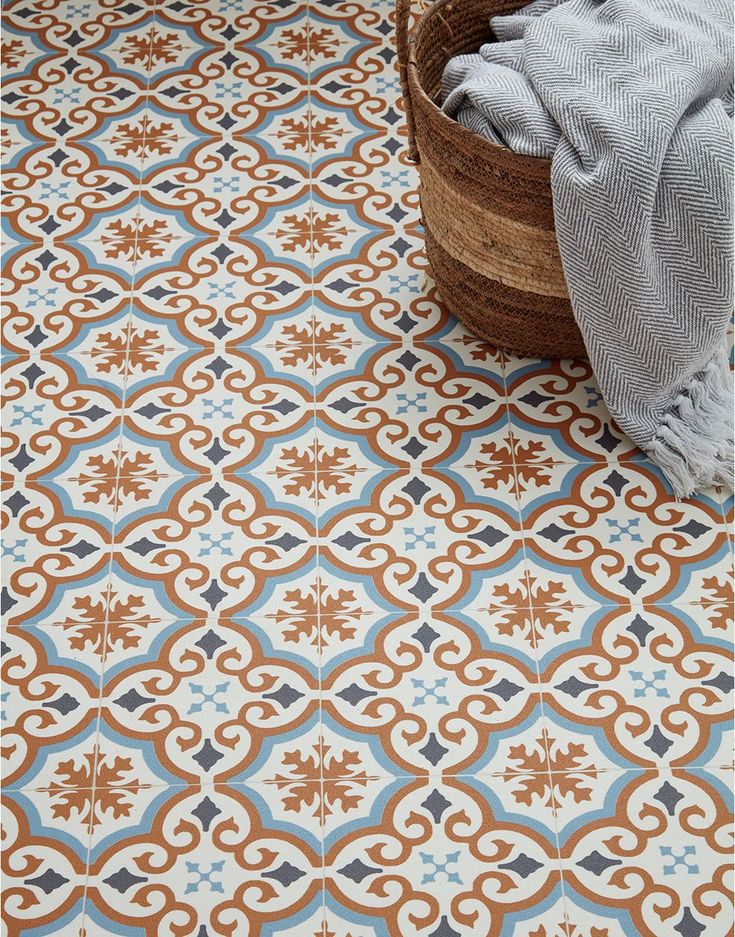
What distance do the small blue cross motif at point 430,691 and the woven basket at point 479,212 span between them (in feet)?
1.91

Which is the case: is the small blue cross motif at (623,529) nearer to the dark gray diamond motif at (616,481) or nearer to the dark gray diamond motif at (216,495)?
the dark gray diamond motif at (616,481)

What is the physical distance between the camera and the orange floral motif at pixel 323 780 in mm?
1482

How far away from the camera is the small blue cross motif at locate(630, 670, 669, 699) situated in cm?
155

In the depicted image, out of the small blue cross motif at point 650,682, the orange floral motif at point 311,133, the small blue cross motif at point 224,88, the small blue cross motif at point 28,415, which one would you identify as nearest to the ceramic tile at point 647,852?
the small blue cross motif at point 650,682

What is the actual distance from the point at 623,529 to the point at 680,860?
0.48m

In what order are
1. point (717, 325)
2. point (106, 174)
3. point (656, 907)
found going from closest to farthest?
point (656, 907)
point (717, 325)
point (106, 174)

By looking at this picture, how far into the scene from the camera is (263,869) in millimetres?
1438

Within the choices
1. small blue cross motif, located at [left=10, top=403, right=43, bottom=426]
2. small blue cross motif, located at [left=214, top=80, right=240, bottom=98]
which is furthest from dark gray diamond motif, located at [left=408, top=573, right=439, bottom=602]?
small blue cross motif, located at [left=214, top=80, right=240, bottom=98]

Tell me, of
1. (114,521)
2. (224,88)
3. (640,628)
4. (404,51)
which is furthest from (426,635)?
(224,88)

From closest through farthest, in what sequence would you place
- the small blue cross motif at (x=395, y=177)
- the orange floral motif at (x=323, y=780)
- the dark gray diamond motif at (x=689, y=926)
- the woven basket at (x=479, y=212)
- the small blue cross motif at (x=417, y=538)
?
the dark gray diamond motif at (x=689, y=926)
the orange floral motif at (x=323, y=780)
the woven basket at (x=479, y=212)
the small blue cross motif at (x=417, y=538)
the small blue cross motif at (x=395, y=177)

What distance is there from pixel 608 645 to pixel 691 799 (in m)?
0.23

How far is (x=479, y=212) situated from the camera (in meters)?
1.65

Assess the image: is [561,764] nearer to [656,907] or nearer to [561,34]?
[656,907]

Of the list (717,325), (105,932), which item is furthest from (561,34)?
(105,932)
